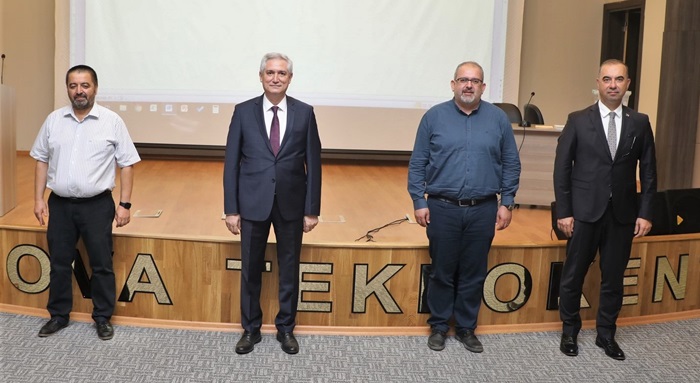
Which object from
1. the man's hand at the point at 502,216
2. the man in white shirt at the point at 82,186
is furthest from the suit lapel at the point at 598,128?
the man in white shirt at the point at 82,186

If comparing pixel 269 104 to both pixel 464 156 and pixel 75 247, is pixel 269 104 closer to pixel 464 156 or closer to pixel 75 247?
pixel 464 156

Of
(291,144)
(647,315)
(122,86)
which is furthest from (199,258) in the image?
(122,86)

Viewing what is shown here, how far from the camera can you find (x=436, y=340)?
3.88 m

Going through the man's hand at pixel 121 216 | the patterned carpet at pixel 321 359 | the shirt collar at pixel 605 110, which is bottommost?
the patterned carpet at pixel 321 359

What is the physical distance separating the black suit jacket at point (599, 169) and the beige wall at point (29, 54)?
6.76m

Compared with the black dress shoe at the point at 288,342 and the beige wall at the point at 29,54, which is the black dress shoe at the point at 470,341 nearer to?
the black dress shoe at the point at 288,342

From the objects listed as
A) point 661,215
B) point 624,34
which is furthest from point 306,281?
point 624,34

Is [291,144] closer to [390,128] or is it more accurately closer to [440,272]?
Answer: [440,272]

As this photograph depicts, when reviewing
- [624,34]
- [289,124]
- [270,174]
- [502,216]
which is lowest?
[502,216]

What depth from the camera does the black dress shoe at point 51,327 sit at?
3.87m

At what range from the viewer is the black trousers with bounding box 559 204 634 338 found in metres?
3.72

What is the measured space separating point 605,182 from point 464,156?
0.69 metres

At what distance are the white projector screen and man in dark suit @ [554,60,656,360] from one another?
468 cm

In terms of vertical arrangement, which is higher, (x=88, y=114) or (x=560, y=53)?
(x=560, y=53)
